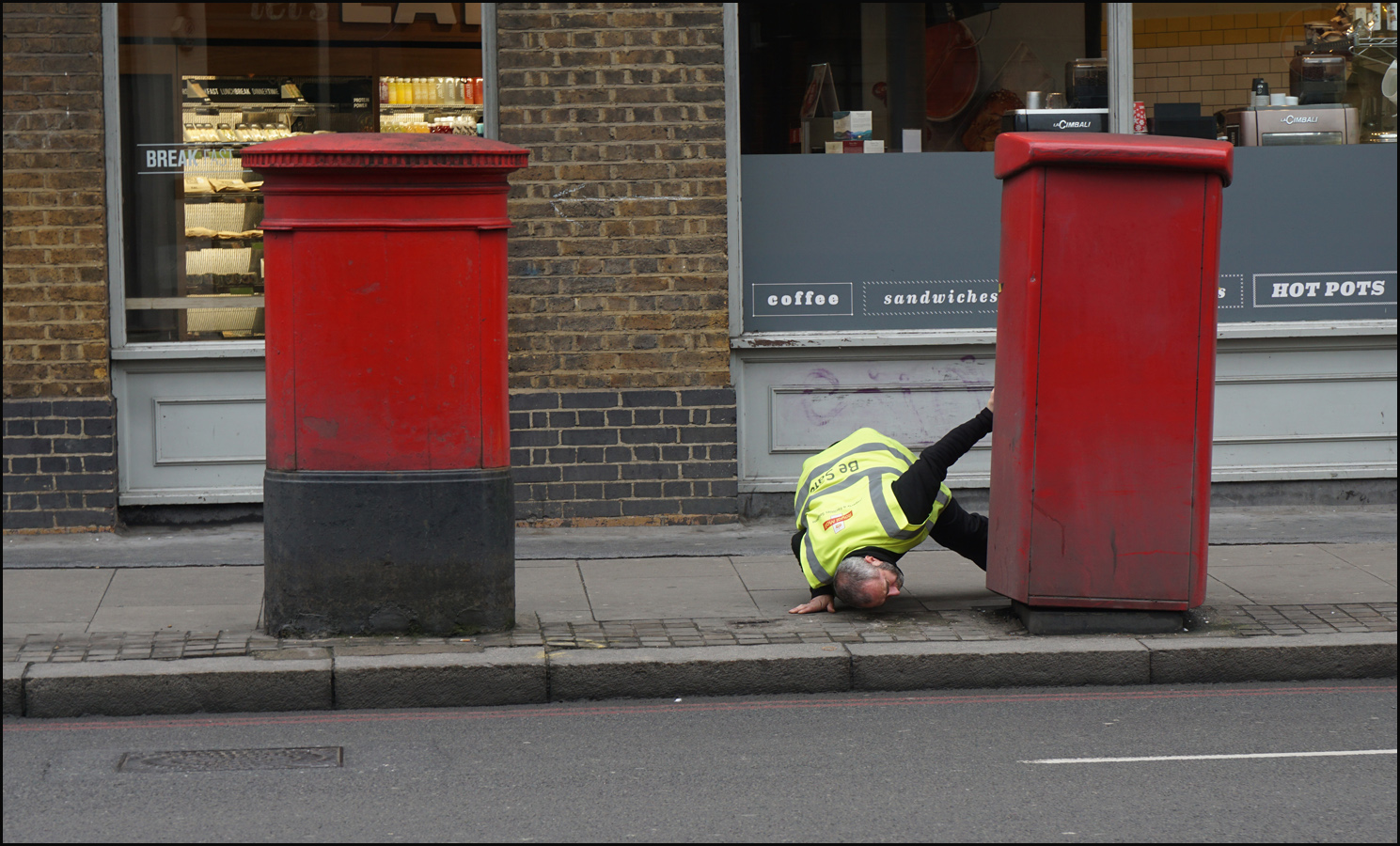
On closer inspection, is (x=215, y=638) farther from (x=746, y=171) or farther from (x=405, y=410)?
(x=746, y=171)

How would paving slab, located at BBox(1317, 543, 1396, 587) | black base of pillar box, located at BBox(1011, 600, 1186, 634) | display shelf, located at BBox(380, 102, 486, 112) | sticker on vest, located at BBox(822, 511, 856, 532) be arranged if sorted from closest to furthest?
1. black base of pillar box, located at BBox(1011, 600, 1186, 634)
2. sticker on vest, located at BBox(822, 511, 856, 532)
3. paving slab, located at BBox(1317, 543, 1396, 587)
4. display shelf, located at BBox(380, 102, 486, 112)

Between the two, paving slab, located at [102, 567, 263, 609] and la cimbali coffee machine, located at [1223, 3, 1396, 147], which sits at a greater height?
la cimbali coffee machine, located at [1223, 3, 1396, 147]

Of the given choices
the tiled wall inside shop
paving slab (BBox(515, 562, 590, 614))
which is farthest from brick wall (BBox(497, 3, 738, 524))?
the tiled wall inside shop

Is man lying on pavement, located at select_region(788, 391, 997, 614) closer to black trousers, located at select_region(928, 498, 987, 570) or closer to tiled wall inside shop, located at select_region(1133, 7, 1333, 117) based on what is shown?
black trousers, located at select_region(928, 498, 987, 570)

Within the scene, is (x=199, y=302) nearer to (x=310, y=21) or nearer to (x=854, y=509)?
(x=310, y=21)

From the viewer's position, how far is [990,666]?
6.11 m

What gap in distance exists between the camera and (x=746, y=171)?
30.3 feet

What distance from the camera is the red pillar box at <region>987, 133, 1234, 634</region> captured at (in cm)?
608

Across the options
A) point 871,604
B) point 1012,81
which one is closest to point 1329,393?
point 1012,81

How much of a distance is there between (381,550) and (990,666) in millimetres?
2455

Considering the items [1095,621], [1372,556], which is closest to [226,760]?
[1095,621]

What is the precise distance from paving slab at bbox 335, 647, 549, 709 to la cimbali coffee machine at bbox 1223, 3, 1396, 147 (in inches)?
238

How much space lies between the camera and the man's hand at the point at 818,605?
677 cm

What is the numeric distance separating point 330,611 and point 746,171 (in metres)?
4.17
